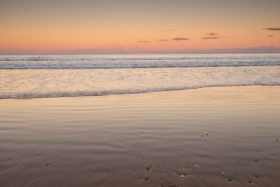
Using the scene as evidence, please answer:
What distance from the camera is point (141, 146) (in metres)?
4.41

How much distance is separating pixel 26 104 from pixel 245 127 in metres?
8.19

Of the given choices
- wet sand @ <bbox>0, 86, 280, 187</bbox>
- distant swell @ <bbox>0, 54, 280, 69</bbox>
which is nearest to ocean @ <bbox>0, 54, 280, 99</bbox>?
wet sand @ <bbox>0, 86, 280, 187</bbox>

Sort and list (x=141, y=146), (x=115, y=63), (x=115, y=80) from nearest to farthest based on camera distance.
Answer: (x=141, y=146), (x=115, y=80), (x=115, y=63)

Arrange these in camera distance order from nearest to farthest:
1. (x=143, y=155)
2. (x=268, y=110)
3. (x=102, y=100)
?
(x=143, y=155) < (x=268, y=110) < (x=102, y=100)

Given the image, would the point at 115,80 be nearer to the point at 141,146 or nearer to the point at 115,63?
the point at 141,146

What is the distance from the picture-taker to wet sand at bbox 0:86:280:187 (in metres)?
3.24

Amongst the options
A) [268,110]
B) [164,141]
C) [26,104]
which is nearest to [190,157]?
[164,141]

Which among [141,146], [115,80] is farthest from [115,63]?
[141,146]

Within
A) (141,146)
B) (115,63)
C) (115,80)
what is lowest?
(141,146)

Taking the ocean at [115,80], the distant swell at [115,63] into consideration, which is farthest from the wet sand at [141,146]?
the distant swell at [115,63]

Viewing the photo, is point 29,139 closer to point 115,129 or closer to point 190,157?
point 115,129

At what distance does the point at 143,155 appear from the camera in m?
3.98

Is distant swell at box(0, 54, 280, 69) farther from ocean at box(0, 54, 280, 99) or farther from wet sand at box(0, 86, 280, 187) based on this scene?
wet sand at box(0, 86, 280, 187)

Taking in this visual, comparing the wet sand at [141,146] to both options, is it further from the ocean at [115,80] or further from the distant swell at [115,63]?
the distant swell at [115,63]
